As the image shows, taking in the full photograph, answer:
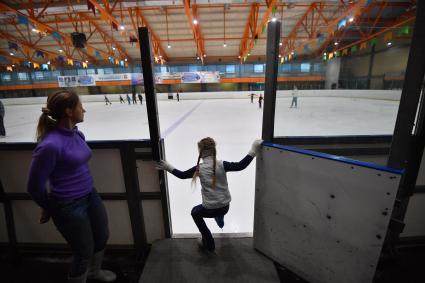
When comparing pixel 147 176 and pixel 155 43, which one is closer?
pixel 147 176

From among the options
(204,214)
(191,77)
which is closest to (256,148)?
(204,214)

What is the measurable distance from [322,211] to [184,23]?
51.8 feet

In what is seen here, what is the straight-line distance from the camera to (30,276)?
1.67 meters

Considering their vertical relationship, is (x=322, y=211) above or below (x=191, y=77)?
below

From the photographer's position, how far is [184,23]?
14.3 m

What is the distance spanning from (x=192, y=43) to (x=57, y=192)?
1905 cm

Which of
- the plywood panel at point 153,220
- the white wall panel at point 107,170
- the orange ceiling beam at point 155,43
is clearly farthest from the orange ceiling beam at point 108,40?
the plywood panel at point 153,220

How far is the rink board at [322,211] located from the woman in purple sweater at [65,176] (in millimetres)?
1157

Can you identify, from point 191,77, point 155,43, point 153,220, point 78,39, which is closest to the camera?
point 153,220

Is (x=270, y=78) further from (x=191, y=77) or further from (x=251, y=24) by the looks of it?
(x=191, y=77)

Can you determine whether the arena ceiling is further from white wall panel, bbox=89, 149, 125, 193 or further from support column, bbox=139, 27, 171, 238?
white wall panel, bbox=89, 149, 125, 193

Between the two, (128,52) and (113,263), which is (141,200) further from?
(128,52)

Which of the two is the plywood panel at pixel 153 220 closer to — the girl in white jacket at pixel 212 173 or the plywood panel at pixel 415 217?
the girl in white jacket at pixel 212 173

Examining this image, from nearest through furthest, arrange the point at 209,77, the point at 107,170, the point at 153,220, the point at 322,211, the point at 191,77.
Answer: the point at 322,211
the point at 107,170
the point at 153,220
the point at 191,77
the point at 209,77
